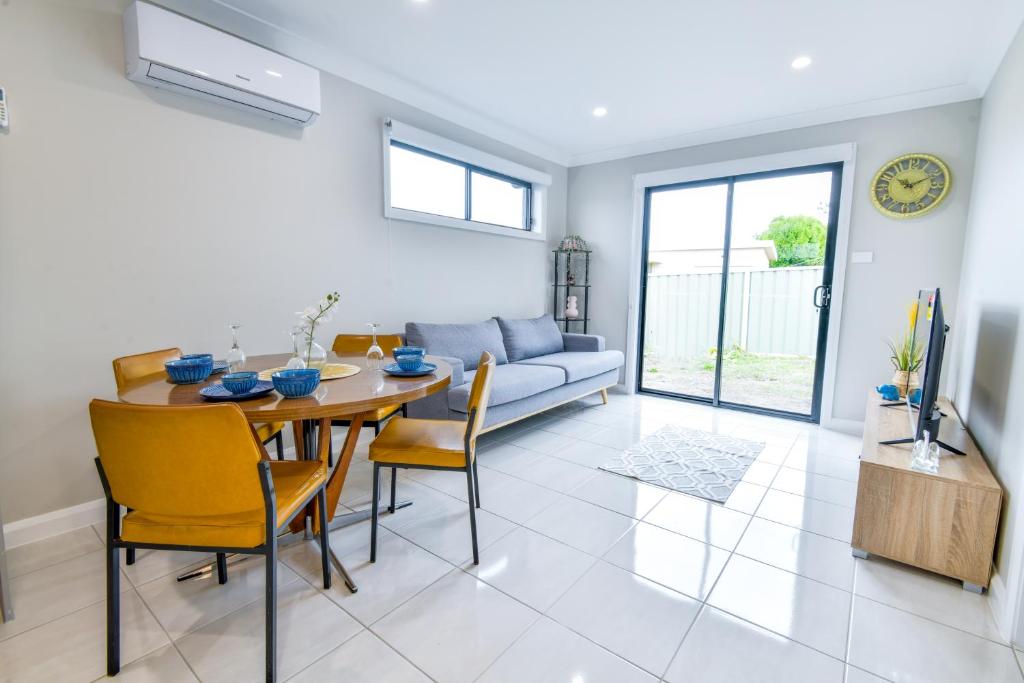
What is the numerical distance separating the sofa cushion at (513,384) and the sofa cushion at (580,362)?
0.15 m

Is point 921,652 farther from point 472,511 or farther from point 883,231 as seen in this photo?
point 883,231

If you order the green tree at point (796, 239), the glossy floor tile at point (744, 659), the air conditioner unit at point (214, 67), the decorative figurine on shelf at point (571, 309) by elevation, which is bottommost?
the glossy floor tile at point (744, 659)

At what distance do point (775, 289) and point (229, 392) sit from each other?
4284 mm

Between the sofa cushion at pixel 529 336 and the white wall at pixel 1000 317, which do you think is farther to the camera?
the sofa cushion at pixel 529 336

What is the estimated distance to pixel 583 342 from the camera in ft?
15.2

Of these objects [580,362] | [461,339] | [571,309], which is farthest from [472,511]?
[571,309]

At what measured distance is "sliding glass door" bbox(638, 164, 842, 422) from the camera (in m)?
3.93

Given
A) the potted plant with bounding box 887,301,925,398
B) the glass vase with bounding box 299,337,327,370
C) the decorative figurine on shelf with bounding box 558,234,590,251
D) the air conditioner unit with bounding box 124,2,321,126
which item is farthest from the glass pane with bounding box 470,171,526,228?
the potted plant with bounding box 887,301,925,398

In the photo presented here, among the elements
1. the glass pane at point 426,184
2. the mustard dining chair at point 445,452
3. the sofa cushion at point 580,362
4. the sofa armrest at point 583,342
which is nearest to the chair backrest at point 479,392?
the mustard dining chair at point 445,452

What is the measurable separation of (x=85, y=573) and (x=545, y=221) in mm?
4321

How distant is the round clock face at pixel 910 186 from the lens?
10.7 ft

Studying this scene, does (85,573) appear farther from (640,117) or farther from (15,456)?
(640,117)

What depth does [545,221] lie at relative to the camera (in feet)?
16.1

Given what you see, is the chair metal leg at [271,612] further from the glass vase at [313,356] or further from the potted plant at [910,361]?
the potted plant at [910,361]
